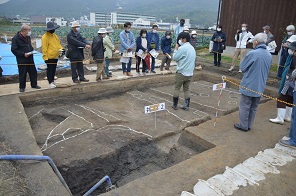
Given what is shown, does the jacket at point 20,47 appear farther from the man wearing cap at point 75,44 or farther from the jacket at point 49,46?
the man wearing cap at point 75,44

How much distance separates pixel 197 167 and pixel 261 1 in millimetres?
11339

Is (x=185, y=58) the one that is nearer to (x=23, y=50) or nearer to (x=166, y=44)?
(x=166, y=44)

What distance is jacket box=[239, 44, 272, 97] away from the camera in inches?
179

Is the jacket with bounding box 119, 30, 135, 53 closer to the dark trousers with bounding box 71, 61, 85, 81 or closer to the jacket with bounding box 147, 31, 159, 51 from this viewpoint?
the jacket with bounding box 147, 31, 159, 51

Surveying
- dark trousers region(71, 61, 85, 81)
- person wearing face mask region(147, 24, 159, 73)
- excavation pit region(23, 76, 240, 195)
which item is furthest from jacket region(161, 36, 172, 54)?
dark trousers region(71, 61, 85, 81)

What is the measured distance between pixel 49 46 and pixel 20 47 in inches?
29.0

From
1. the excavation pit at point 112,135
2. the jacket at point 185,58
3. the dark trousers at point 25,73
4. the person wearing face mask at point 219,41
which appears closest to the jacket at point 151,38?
the excavation pit at point 112,135

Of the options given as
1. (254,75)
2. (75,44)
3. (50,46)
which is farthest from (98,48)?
(254,75)

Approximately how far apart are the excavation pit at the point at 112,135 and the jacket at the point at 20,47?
1223 mm

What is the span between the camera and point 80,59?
7.58m

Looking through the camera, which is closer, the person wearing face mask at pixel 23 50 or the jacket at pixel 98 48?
the person wearing face mask at pixel 23 50

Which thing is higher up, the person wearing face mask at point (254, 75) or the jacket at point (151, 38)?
the jacket at point (151, 38)

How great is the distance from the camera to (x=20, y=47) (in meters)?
6.39

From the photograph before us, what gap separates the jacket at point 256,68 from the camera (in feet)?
14.9
